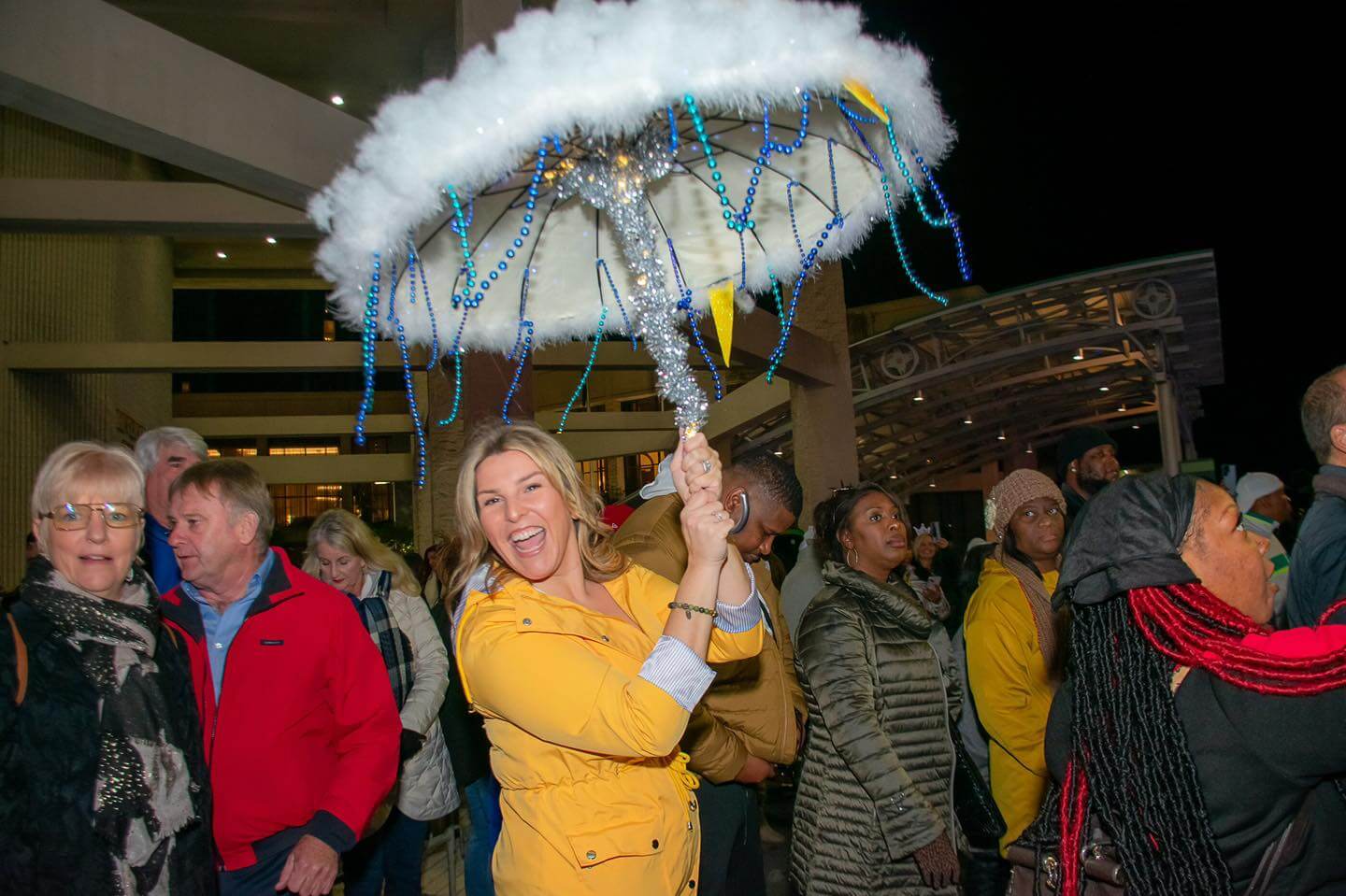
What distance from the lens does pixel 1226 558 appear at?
1872mm

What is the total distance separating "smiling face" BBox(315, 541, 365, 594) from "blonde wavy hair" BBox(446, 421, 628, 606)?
7.09ft

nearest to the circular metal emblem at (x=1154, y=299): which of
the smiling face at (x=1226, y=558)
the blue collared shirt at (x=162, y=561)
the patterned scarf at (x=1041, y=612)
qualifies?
the patterned scarf at (x=1041, y=612)

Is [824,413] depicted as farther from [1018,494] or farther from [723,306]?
[723,306]

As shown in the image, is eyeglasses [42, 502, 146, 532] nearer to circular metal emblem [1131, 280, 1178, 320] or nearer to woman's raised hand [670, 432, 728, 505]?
woman's raised hand [670, 432, 728, 505]

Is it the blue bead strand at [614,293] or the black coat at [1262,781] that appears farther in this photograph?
the blue bead strand at [614,293]

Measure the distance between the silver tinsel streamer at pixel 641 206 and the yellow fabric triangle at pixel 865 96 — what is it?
0.55 meters

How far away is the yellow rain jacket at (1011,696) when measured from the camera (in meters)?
3.32

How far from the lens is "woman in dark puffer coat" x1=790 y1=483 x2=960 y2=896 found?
290cm

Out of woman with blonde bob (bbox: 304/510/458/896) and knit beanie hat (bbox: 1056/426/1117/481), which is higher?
knit beanie hat (bbox: 1056/426/1117/481)

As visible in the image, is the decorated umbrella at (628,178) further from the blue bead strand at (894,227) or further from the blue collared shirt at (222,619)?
the blue collared shirt at (222,619)

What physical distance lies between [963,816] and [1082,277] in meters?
13.1

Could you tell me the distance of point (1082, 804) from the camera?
1912 mm

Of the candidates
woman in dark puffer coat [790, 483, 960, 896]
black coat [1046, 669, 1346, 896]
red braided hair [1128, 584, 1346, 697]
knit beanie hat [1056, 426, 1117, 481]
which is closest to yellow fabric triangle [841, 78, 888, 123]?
red braided hair [1128, 584, 1346, 697]

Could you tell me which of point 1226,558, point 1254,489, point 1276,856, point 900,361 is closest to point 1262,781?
point 1276,856
